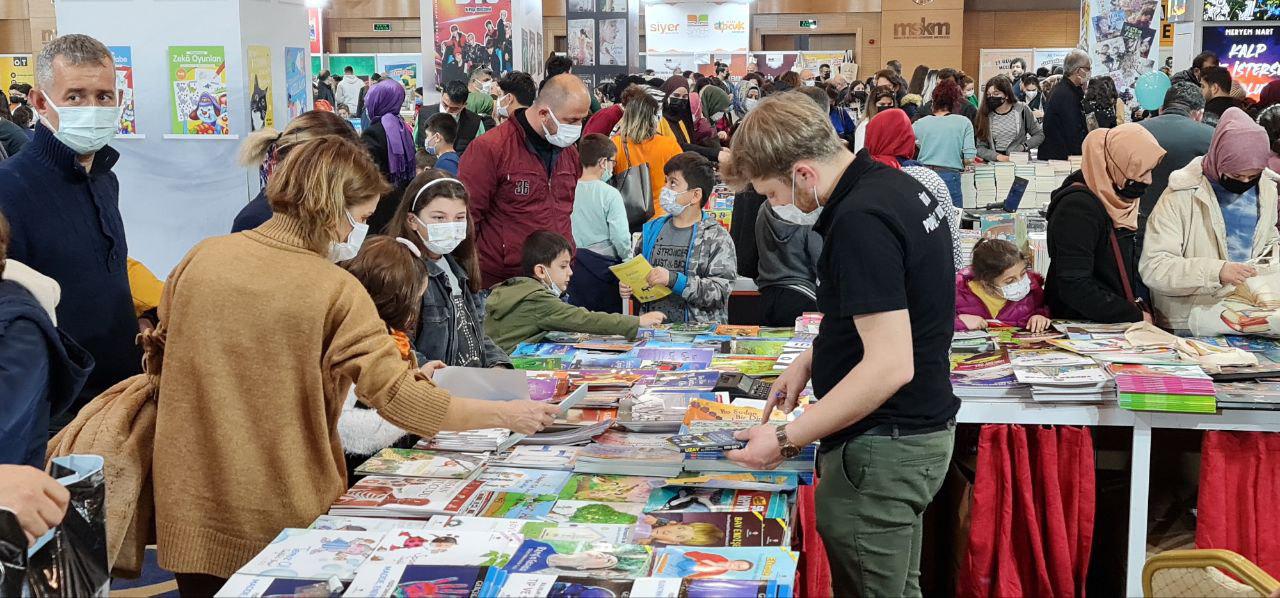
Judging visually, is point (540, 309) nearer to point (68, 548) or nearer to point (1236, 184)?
point (1236, 184)

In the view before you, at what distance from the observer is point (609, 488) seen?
2.44 m

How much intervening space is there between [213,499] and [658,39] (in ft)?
64.7

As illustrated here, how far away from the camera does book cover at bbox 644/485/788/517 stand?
2.29 metres

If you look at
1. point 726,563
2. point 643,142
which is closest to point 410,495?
point 726,563

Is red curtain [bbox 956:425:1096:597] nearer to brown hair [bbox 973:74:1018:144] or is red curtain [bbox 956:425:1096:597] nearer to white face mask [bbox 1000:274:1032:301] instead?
white face mask [bbox 1000:274:1032:301]

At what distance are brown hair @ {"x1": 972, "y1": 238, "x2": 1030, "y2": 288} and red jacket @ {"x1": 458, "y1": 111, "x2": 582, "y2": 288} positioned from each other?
65.4 inches

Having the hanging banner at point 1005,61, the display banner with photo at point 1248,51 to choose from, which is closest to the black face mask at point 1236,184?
the display banner with photo at point 1248,51

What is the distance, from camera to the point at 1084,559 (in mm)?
3311

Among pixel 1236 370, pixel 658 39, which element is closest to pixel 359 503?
pixel 1236 370

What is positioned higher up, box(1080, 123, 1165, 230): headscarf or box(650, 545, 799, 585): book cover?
box(1080, 123, 1165, 230): headscarf

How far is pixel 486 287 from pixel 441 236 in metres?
1.43

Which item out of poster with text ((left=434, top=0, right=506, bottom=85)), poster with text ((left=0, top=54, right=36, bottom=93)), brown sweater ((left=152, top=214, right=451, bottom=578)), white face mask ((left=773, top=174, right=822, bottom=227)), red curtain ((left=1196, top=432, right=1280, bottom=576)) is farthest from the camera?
poster with text ((left=0, top=54, right=36, bottom=93))

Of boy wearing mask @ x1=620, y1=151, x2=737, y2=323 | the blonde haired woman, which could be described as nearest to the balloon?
the blonde haired woman

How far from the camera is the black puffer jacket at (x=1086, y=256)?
12.4ft
